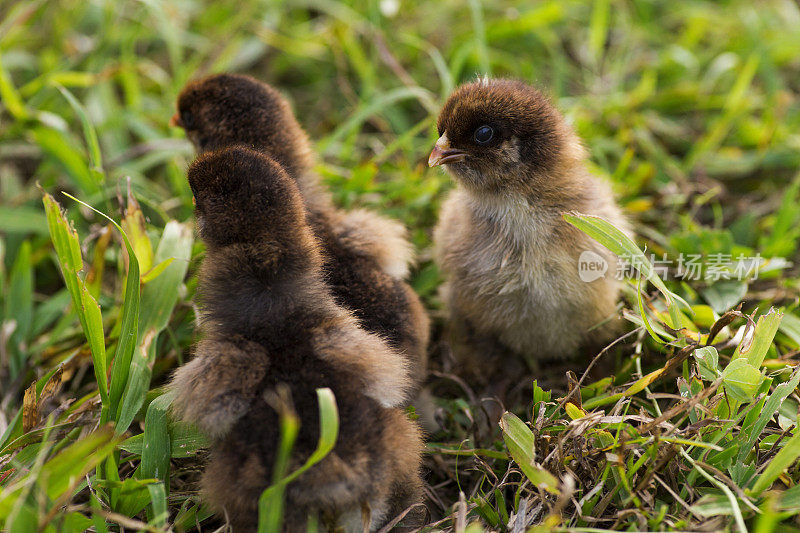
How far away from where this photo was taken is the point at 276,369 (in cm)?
214

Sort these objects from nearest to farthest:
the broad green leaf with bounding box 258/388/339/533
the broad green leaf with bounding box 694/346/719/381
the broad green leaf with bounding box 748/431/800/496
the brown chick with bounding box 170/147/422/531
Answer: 1. the broad green leaf with bounding box 258/388/339/533
2. the brown chick with bounding box 170/147/422/531
3. the broad green leaf with bounding box 748/431/800/496
4. the broad green leaf with bounding box 694/346/719/381

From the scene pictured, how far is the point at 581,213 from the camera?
2809mm

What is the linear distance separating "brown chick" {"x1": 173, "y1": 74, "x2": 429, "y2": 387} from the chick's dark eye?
1.80ft

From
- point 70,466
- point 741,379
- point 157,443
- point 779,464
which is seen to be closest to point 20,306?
point 157,443

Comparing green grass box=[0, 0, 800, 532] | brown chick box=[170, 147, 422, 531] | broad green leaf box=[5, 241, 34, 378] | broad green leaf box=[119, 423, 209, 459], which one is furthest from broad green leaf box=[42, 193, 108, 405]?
broad green leaf box=[5, 241, 34, 378]

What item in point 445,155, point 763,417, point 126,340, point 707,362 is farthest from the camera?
point 445,155

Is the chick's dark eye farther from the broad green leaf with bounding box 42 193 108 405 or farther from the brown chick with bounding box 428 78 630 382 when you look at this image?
the broad green leaf with bounding box 42 193 108 405

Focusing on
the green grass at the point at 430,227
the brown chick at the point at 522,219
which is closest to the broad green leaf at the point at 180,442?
the green grass at the point at 430,227

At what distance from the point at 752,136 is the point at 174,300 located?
135 inches

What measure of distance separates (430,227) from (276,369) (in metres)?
1.85

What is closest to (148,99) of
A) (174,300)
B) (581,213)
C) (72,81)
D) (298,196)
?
(72,81)

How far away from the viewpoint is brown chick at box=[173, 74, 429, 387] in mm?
2652

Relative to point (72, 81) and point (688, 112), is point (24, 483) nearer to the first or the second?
point (72, 81)

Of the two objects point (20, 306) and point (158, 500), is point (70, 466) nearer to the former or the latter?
point (158, 500)
